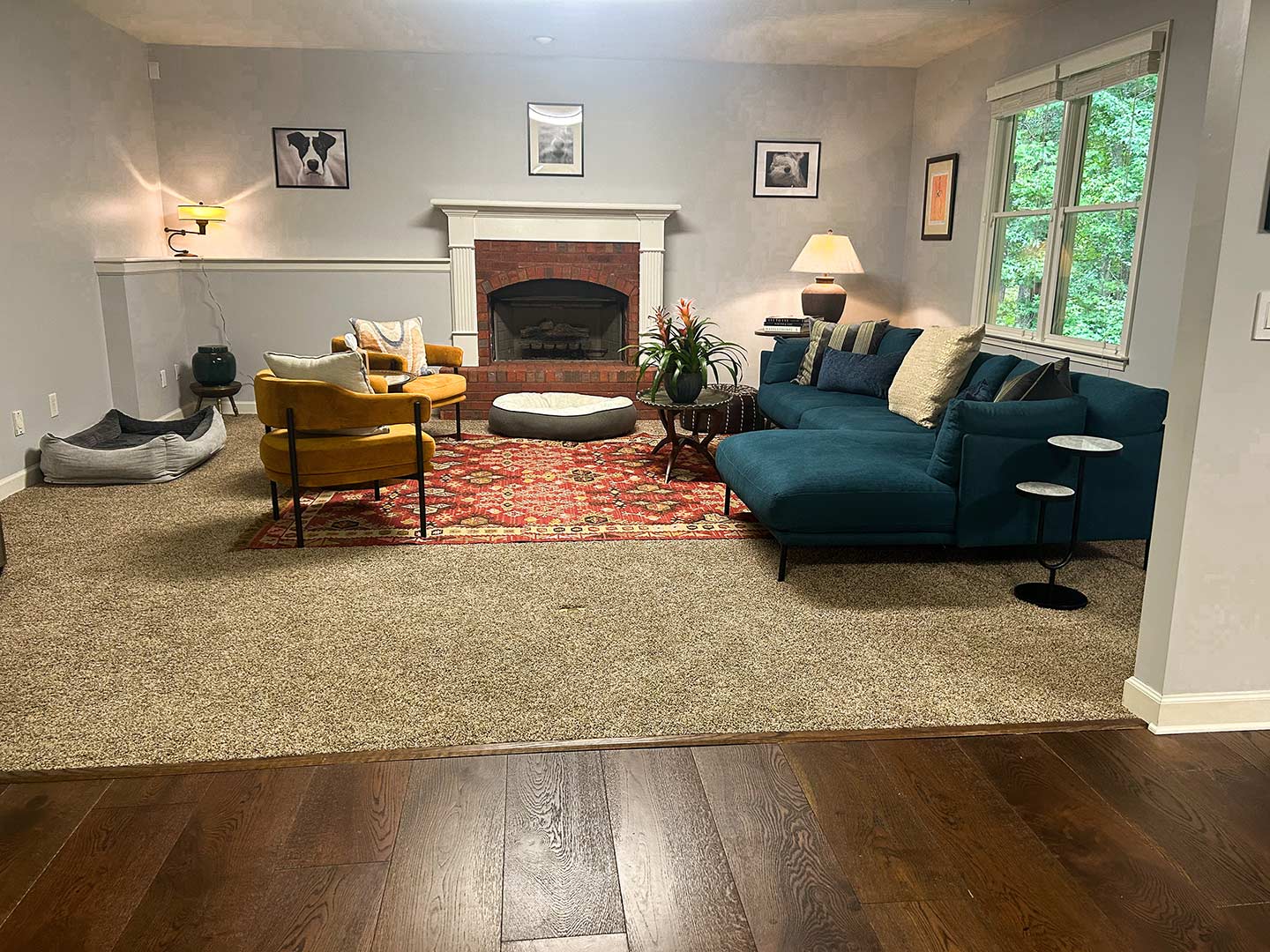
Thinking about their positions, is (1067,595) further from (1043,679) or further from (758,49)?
(758,49)

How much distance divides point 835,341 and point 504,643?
11.8 ft

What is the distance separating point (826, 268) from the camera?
6730mm

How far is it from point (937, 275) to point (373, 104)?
14.3 feet

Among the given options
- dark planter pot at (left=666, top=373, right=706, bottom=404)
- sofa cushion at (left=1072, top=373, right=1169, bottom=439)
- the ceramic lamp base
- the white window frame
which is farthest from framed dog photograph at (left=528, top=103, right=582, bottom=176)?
sofa cushion at (left=1072, top=373, right=1169, bottom=439)

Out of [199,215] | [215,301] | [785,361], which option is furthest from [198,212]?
[785,361]

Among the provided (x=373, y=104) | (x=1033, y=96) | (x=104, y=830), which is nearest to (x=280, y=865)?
(x=104, y=830)

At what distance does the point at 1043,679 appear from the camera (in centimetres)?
282

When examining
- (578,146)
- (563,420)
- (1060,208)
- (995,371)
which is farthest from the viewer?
(578,146)

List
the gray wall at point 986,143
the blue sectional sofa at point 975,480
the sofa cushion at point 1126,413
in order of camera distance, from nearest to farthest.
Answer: the blue sectional sofa at point 975,480
the sofa cushion at point 1126,413
the gray wall at point 986,143

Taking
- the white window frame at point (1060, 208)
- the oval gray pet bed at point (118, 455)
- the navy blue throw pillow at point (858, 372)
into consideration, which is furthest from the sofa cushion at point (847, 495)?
the oval gray pet bed at point (118, 455)

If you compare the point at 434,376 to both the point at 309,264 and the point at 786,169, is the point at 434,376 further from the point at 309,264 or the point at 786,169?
the point at 786,169

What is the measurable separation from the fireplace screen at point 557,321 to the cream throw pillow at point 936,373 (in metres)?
3.01

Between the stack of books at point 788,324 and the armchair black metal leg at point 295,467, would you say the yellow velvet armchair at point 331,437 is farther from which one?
the stack of books at point 788,324

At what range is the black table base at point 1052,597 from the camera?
3432mm
